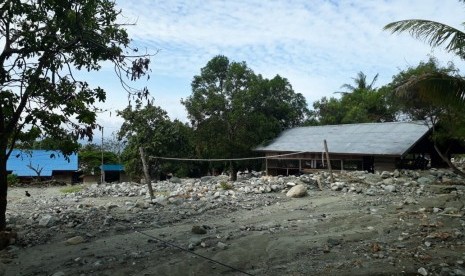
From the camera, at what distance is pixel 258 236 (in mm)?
7457

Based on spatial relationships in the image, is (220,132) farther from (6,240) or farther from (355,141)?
(6,240)

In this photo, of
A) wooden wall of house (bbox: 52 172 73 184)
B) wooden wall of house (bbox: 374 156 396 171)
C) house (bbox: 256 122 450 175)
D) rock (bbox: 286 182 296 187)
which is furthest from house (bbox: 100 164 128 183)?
rock (bbox: 286 182 296 187)

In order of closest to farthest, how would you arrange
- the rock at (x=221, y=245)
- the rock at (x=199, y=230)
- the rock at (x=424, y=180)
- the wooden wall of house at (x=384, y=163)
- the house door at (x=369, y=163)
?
the rock at (x=221, y=245) → the rock at (x=199, y=230) → the rock at (x=424, y=180) → the wooden wall of house at (x=384, y=163) → the house door at (x=369, y=163)

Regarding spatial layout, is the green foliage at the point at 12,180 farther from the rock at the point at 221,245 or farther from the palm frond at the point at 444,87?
the palm frond at the point at 444,87

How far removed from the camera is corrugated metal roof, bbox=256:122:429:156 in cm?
1739

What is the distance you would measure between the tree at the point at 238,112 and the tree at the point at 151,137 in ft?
8.53

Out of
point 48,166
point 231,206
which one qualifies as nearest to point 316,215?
point 231,206

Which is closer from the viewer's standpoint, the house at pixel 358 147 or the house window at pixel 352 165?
the house at pixel 358 147

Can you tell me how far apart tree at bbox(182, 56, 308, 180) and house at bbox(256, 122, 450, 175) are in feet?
4.07

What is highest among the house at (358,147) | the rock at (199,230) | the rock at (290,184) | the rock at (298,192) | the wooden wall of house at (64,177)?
the house at (358,147)

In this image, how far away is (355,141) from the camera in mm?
19625

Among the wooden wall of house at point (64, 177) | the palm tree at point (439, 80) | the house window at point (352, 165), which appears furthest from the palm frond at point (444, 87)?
the wooden wall of house at point (64, 177)

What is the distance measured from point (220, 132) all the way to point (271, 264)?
1669 cm

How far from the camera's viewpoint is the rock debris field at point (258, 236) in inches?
234
